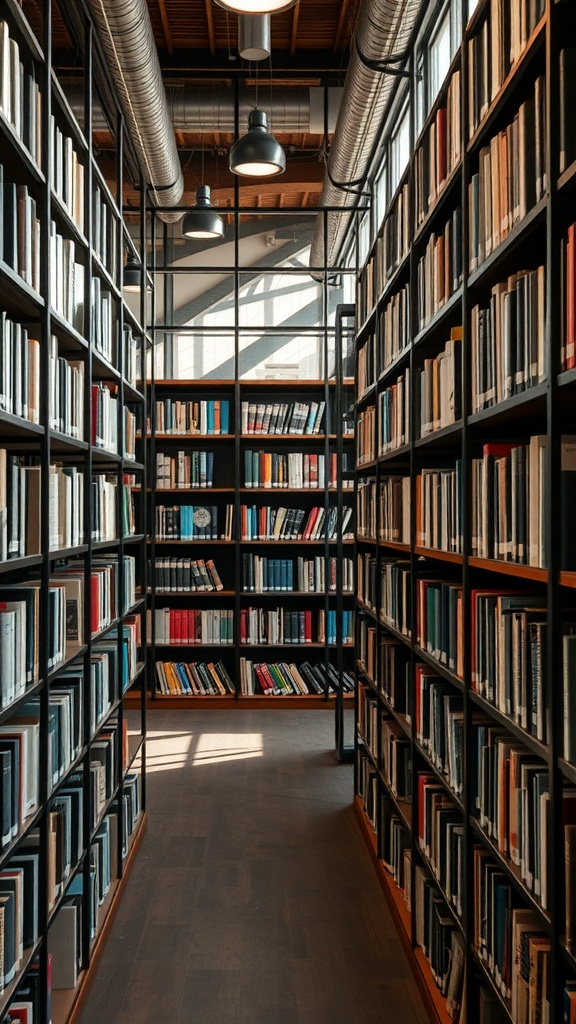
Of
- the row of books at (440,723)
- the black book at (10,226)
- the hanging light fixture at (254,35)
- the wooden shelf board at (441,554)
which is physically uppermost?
the hanging light fixture at (254,35)

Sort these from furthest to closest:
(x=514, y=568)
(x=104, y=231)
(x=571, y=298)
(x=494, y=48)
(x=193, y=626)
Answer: (x=193, y=626)
(x=104, y=231)
(x=494, y=48)
(x=514, y=568)
(x=571, y=298)

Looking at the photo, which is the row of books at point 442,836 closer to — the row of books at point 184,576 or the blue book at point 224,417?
the row of books at point 184,576

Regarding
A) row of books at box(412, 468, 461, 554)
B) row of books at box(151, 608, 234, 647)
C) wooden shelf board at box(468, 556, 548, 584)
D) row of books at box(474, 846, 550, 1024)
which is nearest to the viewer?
wooden shelf board at box(468, 556, 548, 584)

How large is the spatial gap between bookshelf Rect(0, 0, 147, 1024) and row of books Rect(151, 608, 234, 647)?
317cm

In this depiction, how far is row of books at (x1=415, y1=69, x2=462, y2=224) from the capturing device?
2396 millimetres

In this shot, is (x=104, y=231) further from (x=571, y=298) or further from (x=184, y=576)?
(x=184, y=576)

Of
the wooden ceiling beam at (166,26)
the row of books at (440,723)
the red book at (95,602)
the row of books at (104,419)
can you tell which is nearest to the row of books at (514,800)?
the row of books at (440,723)

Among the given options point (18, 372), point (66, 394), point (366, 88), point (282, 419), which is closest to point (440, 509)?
point (66, 394)

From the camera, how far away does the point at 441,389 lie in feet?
8.43

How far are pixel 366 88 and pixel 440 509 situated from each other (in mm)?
2572

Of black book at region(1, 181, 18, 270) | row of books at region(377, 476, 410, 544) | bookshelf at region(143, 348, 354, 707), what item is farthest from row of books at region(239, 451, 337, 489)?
black book at region(1, 181, 18, 270)

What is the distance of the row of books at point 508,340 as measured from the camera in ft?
5.55

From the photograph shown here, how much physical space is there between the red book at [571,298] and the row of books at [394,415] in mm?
1673

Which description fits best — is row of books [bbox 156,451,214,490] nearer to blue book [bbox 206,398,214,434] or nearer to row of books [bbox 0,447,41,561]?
blue book [bbox 206,398,214,434]
